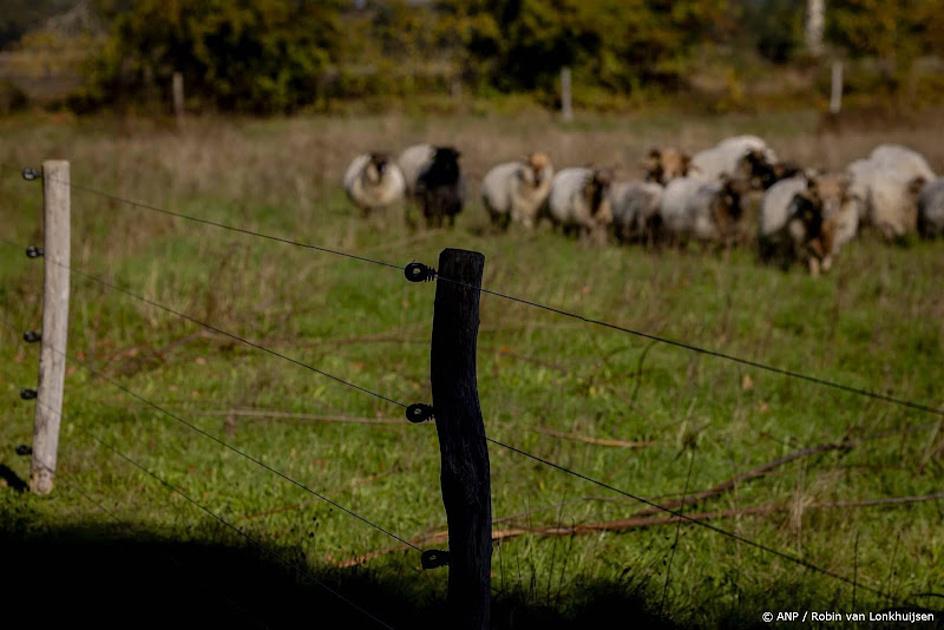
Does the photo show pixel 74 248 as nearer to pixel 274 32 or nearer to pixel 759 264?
pixel 759 264

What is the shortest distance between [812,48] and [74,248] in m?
46.6

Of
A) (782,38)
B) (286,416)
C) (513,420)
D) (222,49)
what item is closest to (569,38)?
(222,49)

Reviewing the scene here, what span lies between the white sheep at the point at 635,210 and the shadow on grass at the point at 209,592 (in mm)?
9647

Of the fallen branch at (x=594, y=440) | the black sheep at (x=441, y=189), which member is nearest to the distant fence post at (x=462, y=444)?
the fallen branch at (x=594, y=440)

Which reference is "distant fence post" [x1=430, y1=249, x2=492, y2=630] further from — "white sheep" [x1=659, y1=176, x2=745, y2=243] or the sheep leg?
"white sheep" [x1=659, y1=176, x2=745, y2=243]

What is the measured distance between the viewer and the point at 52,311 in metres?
5.61

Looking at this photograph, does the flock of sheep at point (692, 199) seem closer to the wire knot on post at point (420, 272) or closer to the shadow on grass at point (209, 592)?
the shadow on grass at point (209, 592)

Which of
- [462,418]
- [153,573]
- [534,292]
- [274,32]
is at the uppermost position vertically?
[274,32]

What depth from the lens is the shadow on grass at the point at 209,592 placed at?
4441mm

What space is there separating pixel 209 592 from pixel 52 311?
1.97m

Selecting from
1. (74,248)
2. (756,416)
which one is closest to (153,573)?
(756,416)

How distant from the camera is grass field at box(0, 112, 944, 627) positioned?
493 centimetres

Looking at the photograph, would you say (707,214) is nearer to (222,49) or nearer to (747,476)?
(747,476)

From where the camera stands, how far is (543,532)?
5.21 metres
